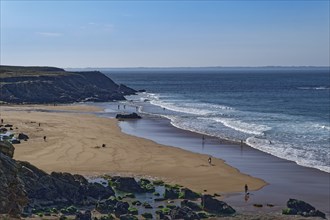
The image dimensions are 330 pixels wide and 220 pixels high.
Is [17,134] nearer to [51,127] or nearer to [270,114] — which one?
[51,127]

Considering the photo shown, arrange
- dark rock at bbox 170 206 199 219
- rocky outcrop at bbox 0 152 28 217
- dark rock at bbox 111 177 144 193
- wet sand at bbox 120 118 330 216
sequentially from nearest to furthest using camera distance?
rocky outcrop at bbox 0 152 28 217, dark rock at bbox 170 206 199 219, wet sand at bbox 120 118 330 216, dark rock at bbox 111 177 144 193

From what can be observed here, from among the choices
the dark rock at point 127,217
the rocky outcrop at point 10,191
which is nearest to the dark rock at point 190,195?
the dark rock at point 127,217

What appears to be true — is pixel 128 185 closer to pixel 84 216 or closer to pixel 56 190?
pixel 56 190

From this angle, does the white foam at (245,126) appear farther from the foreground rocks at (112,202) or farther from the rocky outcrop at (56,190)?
the rocky outcrop at (56,190)

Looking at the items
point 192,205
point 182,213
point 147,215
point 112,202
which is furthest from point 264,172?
point 147,215

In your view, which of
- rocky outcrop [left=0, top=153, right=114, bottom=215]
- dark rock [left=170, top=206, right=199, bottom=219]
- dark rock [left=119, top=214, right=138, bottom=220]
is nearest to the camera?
dark rock [left=119, top=214, right=138, bottom=220]

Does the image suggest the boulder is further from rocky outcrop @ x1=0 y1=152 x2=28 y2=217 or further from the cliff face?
the cliff face

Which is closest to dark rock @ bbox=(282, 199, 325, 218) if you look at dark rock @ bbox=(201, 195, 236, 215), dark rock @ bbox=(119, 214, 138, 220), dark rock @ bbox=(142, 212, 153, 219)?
dark rock @ bbox=(201, 195, 236, 215)
